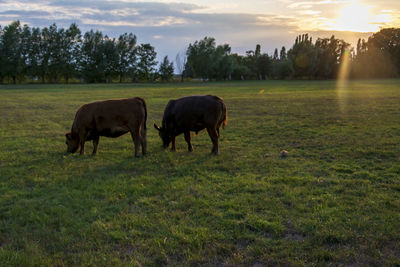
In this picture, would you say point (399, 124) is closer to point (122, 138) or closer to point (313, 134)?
point (313, 134)

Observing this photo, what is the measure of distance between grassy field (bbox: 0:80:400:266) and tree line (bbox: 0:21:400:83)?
81.0 metres

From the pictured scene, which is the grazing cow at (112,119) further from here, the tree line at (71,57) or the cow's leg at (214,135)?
the tree line at (71,57)

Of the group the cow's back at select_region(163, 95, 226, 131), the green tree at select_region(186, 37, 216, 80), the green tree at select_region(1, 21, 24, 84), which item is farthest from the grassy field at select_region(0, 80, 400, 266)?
the green tree at select_region(186, 37, 216, 80)

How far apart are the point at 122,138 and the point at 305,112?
1159 centimetres

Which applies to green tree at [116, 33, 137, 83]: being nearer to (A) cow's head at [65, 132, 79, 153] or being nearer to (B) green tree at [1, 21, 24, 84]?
(B) green tree at [1, 21, 24, 84]

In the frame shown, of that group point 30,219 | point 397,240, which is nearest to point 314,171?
point 397,240

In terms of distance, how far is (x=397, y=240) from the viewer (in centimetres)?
477

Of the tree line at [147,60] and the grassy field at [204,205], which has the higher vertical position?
the tree line at [147,60]

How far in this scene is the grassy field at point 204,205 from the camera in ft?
14.9

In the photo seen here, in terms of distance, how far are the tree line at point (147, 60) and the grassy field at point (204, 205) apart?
81039 millimetres

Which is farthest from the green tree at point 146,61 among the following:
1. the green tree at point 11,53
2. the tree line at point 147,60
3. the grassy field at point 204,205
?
the grassy field at point 204,205

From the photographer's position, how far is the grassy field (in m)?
4.54

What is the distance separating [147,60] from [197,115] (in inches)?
3490

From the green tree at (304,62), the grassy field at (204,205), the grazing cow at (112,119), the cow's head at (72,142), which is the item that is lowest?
the grassy field at (204,205)
